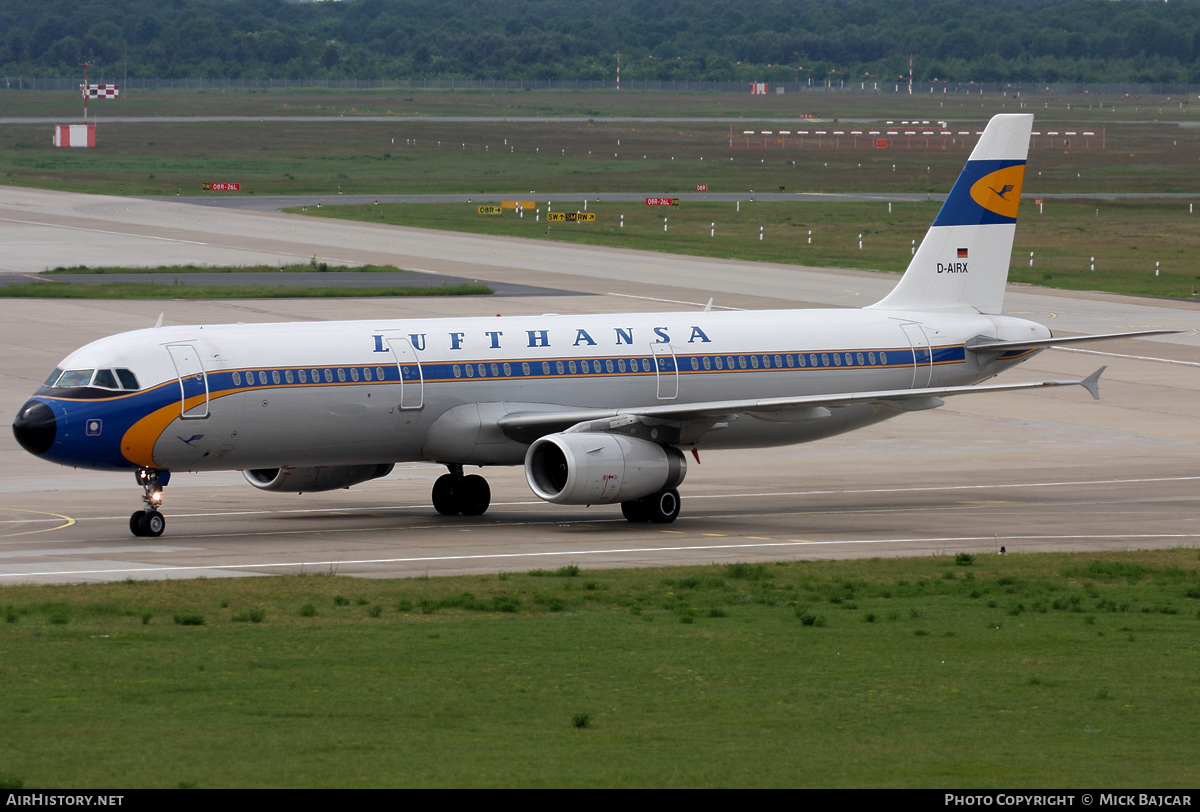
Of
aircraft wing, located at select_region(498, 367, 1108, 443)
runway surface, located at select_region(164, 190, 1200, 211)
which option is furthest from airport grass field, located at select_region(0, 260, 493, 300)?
runway surface, located at select_region(164, 190, 1200, 211)

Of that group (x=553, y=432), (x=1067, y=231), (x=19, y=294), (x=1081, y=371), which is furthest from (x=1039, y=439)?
(x=1067, y=231)

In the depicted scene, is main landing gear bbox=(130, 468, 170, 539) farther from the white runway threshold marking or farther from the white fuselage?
the white runway threshold marking

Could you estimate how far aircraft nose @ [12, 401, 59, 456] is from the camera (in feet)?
111

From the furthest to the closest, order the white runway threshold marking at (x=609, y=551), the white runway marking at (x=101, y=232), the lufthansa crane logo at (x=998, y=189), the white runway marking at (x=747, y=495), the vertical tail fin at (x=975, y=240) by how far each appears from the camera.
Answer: the white runway marking at (x=101, y=232) → the lufthansa crane logo at (x=998, y=189) → the vertical tail fin at (x=975, y=240) → the white runway marking at (x=747, y=495) → the white runway threshold marking at (x=609, y=551)

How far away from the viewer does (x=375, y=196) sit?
137500mm

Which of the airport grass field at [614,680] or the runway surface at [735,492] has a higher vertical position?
the airport grass field at [614,680]

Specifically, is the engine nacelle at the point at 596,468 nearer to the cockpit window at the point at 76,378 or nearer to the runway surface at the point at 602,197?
the cockpit window at the point at 76,378

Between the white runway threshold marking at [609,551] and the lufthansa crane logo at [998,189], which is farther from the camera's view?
the lufthansa crane logo at [998,189]

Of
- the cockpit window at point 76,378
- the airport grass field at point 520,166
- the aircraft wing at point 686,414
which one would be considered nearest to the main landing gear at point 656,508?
the aircraft wing at point 686,414

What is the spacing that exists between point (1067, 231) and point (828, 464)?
71456 mm

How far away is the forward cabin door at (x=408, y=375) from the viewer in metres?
37.3

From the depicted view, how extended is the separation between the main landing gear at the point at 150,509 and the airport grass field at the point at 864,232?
63.1m

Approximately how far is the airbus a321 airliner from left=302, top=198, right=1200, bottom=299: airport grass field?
48.7 meters

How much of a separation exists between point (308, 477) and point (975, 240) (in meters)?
18.9
